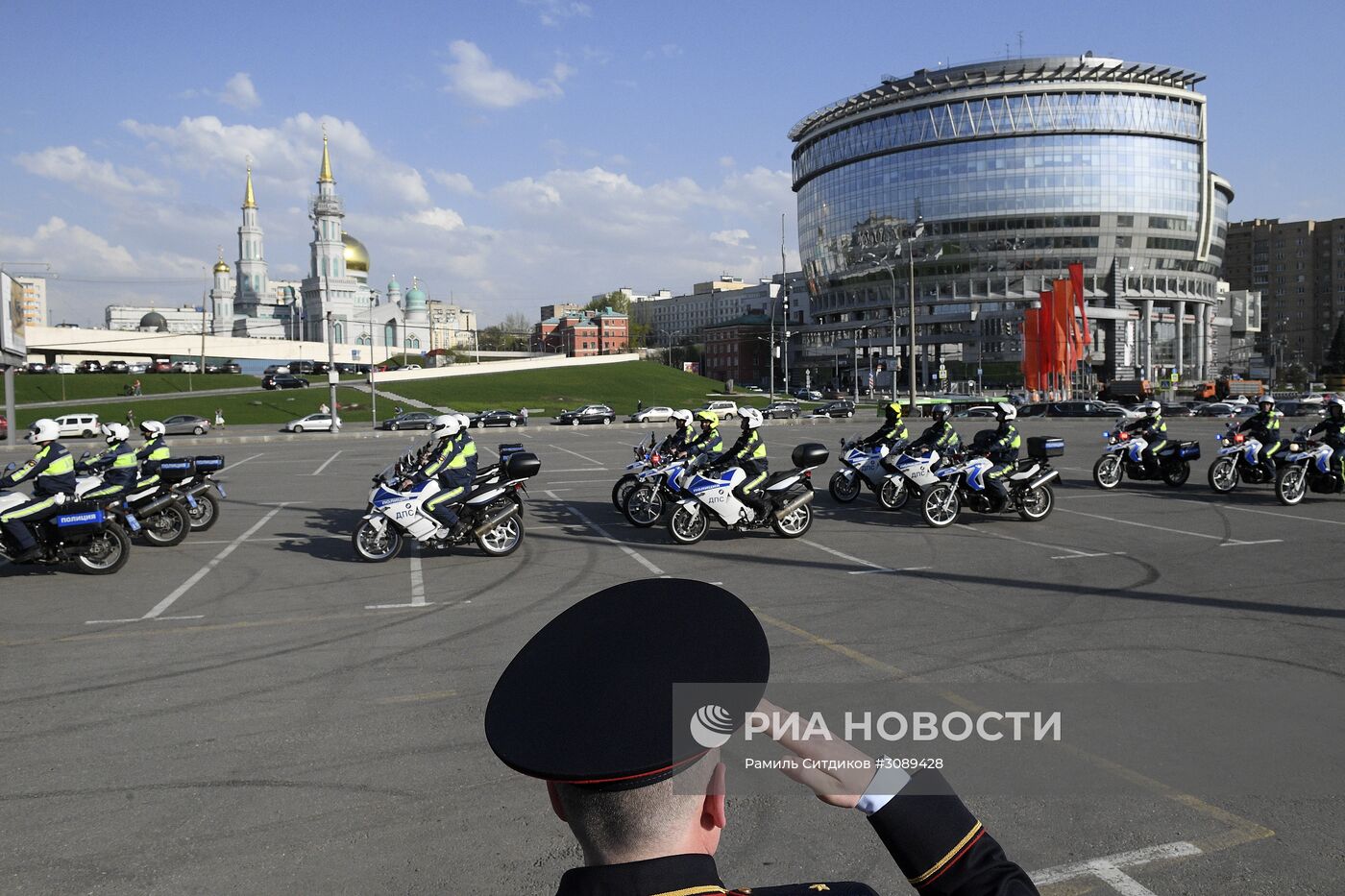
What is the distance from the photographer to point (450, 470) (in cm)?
1232

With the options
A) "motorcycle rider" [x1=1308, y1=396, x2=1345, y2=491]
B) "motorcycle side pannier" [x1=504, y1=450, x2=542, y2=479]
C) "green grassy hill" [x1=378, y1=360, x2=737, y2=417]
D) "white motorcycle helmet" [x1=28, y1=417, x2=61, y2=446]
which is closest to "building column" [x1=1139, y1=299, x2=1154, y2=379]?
"green grassy hill" [x1=378, y1=360, x2=737, y2=417]

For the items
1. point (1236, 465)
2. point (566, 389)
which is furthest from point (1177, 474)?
point (566, 389)

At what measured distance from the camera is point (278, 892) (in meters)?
3.96

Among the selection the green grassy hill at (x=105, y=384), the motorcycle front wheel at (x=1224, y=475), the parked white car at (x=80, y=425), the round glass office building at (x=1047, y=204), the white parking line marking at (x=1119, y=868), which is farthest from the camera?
the round glass office building at (x=1047, y=204)

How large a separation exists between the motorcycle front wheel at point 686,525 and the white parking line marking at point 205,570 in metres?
6.09

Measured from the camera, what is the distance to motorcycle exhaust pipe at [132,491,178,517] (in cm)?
1307

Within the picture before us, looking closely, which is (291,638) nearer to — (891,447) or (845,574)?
(845,574)

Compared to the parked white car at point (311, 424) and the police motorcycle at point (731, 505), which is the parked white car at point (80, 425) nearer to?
the parked white car at point (311, 424)

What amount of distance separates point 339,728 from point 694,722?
203 inches

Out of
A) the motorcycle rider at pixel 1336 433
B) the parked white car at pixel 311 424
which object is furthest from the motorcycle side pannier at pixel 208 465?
the parked white car at pixel 311 424

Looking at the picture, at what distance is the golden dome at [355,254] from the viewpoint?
126m

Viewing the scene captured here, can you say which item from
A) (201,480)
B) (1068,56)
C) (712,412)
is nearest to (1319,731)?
(712,412)

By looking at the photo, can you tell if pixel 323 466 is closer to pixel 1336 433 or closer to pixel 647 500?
pixel 647 500

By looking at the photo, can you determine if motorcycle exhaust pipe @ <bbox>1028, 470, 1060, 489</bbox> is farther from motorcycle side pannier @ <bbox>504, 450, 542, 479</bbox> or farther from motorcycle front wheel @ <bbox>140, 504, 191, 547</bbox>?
motorcycle front wheel @ <bbox>140, 504, 191, 547</bbox>
